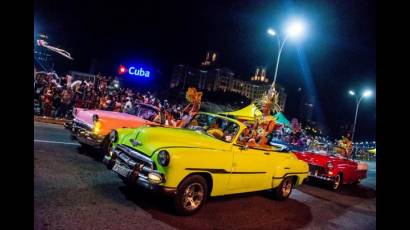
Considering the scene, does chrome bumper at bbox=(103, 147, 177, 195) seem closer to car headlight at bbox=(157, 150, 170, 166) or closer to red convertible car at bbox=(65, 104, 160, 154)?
car headlight at bbox=(157, 150, 170, 166)

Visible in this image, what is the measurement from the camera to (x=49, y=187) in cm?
538

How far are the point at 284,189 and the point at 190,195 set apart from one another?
3.43 metres

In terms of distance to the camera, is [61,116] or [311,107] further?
[311,107]

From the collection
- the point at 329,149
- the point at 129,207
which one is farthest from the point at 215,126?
the point at 329,149

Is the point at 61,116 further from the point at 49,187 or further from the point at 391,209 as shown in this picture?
the point at 391,209

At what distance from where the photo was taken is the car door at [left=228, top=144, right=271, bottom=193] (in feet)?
19.6

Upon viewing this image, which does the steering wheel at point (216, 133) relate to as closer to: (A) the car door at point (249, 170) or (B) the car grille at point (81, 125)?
(A) the car door at point (249, 170)

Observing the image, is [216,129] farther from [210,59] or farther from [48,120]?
[210,59]

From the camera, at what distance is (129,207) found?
5180mm

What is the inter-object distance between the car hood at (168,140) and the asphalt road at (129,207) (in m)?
1.02

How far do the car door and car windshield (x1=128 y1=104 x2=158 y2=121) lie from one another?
14.1 feet

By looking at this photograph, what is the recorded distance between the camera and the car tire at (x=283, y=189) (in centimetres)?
762
